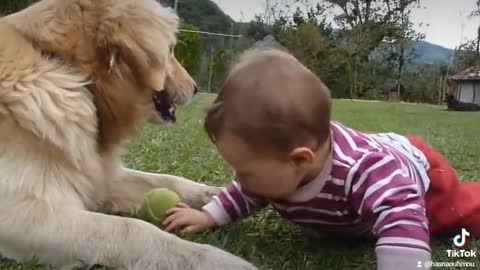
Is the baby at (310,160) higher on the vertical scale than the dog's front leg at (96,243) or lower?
higher

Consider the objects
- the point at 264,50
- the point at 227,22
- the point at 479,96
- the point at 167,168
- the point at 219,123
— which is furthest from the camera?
the point at 479,96

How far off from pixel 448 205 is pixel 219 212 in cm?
69

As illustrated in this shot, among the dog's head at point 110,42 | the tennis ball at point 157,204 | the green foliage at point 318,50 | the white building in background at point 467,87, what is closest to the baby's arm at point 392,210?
the tennis ball at point 157,204

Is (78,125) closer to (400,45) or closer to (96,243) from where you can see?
(96,243)

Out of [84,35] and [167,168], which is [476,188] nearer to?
[84,35]

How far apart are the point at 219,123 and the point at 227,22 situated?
1920 cm

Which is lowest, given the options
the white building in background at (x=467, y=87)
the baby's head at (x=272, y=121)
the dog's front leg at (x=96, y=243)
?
the white building in background at (x=467, y=87)

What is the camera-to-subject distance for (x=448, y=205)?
202 cm

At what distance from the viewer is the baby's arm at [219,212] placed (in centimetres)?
199

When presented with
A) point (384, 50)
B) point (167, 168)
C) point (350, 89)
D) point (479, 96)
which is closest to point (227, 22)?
point (350, 89)

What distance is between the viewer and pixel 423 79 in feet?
79.7

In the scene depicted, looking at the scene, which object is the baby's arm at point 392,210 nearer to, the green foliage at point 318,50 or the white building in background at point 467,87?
the green foliage at point 318,50
